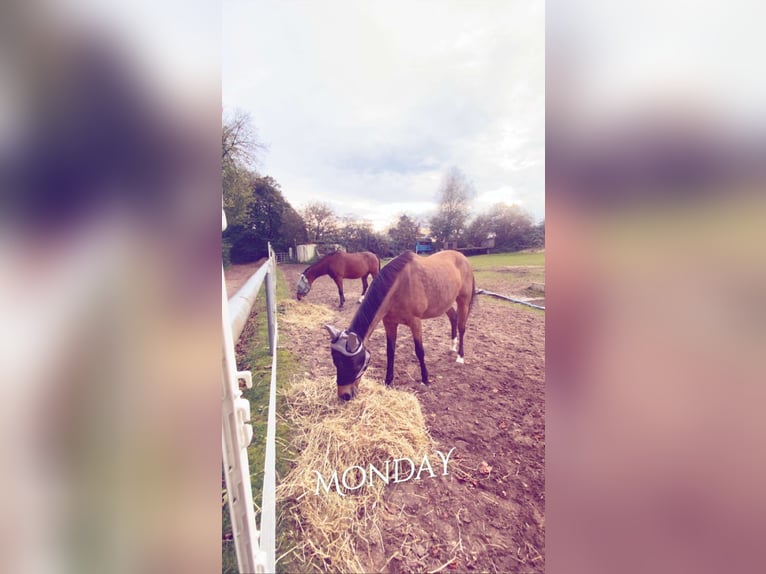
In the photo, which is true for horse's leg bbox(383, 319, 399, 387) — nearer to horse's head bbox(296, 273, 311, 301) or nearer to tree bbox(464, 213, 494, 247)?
horse's head bbox(296, 273, 311, 301)

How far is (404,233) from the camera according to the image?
1552mm

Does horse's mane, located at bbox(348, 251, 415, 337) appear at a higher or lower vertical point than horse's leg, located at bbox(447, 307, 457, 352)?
higher

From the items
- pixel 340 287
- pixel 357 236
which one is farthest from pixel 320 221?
pixel 340 287

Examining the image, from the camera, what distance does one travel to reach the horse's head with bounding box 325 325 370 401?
1.51 m

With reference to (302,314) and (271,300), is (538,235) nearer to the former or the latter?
(302,314)

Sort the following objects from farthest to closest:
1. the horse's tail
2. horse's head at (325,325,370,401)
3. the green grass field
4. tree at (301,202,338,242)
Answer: the horse's tail, horse's head at (325,325,370,401), tree at (301,202,338,242), the green grass field

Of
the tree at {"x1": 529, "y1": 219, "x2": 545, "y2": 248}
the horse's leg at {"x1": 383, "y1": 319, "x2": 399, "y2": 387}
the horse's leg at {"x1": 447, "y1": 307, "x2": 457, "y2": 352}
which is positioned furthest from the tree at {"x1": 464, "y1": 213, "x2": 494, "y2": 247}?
the horse's leg at {"x1": 383, "y1": 319, "x2": 399, "y2": 387}

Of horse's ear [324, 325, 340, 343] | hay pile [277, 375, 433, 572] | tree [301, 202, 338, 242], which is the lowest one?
hay pile [277, 375, 433, 572]

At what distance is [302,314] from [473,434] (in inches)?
47.7

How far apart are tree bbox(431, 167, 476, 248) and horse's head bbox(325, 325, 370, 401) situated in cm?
80

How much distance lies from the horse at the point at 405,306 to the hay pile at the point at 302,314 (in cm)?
9
